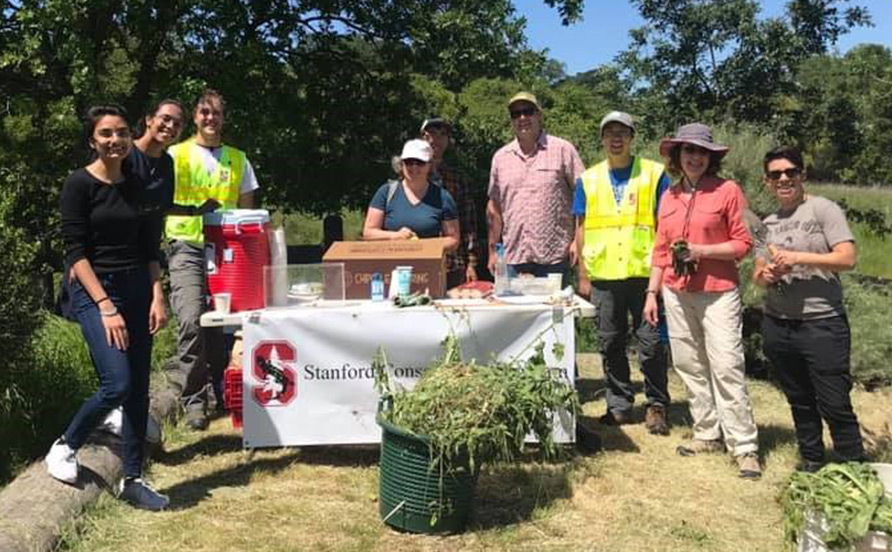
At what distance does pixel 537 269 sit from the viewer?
5105mm

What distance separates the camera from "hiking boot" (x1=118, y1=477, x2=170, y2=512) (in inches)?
147

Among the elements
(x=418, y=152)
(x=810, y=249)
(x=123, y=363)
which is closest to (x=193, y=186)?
(x=418, y=152)

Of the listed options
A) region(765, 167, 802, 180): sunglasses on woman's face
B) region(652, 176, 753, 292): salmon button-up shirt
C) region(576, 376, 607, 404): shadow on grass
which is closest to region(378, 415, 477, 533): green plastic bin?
region(652, 176, 753, 292): salmon button-up shirt

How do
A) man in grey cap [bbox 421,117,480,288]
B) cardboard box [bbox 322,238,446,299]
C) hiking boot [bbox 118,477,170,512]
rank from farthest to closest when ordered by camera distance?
man in grey cap [bbox 421,117,480,288] < cardboard box [bbox 322,238,446,299] < hiking boot [bbox 118,477,170,512]

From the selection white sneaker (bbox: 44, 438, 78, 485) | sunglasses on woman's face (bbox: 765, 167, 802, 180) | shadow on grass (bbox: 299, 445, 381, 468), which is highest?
sunglasses on woman's face (bbox: 765, 167, 802, 180)

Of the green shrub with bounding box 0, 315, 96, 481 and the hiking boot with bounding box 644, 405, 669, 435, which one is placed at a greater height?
the green shrub with bounding box 0, 315, 96, 481

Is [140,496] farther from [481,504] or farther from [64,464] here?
[481,504]

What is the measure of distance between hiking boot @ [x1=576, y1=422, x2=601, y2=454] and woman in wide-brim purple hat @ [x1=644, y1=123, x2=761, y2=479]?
605 millimetres

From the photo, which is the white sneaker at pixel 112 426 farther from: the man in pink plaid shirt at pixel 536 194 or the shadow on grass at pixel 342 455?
the man in pink plaid shirt at pixel 536 194

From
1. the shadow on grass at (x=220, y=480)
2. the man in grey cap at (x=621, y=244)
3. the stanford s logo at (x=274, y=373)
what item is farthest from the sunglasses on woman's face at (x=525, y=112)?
the shadow on grass at (x=220, y=480)

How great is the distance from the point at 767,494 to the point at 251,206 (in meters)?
3.25

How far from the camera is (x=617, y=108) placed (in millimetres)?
9375

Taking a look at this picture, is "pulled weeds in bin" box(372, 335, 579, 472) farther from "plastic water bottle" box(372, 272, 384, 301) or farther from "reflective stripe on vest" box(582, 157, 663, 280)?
"reflective stripe on vest" box(582, 157, 663, 280)

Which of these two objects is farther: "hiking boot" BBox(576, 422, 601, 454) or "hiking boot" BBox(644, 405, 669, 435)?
"hiking boot" BBox(644, 405, 669, 435)
